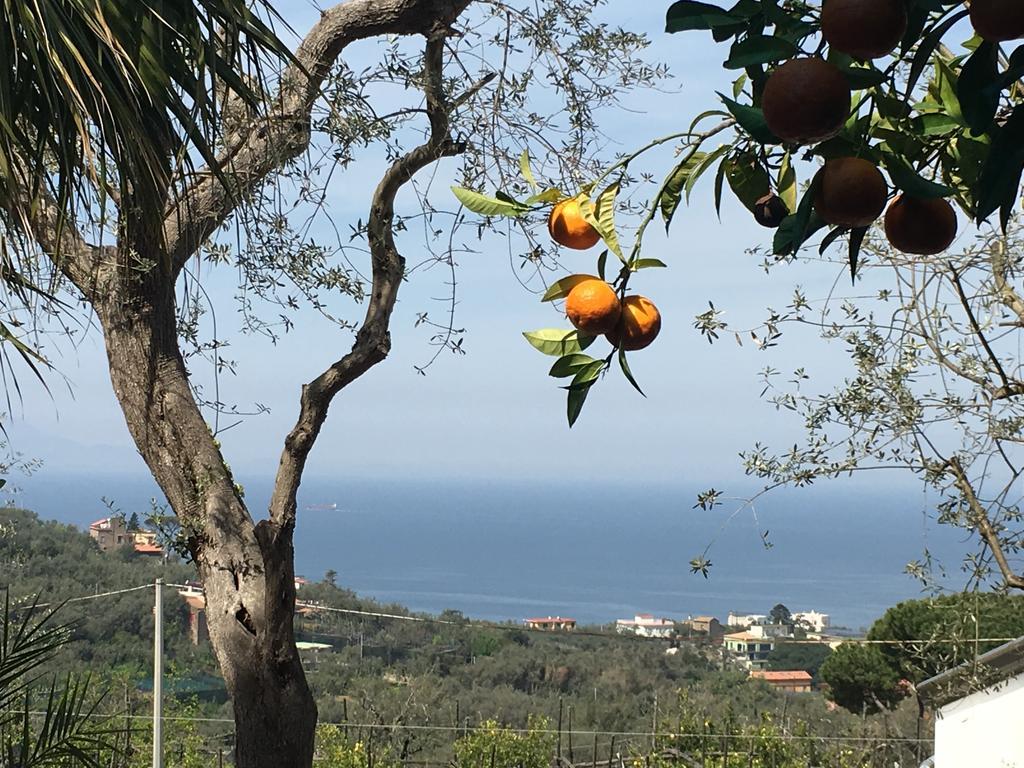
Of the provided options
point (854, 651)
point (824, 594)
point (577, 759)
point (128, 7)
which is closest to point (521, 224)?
point (128, 7)

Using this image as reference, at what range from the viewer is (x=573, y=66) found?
3.28 metres

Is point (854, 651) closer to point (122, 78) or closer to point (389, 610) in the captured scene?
point (389, 610)

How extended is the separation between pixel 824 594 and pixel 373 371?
43.7m

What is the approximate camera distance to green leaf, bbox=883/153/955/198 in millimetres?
613

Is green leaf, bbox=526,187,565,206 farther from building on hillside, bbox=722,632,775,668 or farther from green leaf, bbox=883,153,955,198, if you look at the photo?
building on hillside, bbox=722,632,775,668

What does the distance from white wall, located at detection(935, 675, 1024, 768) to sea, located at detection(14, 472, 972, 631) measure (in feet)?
7.03

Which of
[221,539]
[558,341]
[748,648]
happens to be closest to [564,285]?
[558,341]

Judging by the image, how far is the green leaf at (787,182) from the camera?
0.83 m

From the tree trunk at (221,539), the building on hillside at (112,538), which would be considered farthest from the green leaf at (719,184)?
the building on hillside at (112,538)

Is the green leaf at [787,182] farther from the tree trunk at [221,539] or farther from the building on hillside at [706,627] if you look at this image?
the building on hillside at [706,627]

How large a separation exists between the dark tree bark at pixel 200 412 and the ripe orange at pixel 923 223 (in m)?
2.42

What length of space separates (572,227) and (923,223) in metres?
0.23

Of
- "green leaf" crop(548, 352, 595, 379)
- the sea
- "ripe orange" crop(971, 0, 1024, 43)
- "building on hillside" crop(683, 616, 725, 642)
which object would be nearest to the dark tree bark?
the sea

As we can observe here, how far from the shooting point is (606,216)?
737mm
